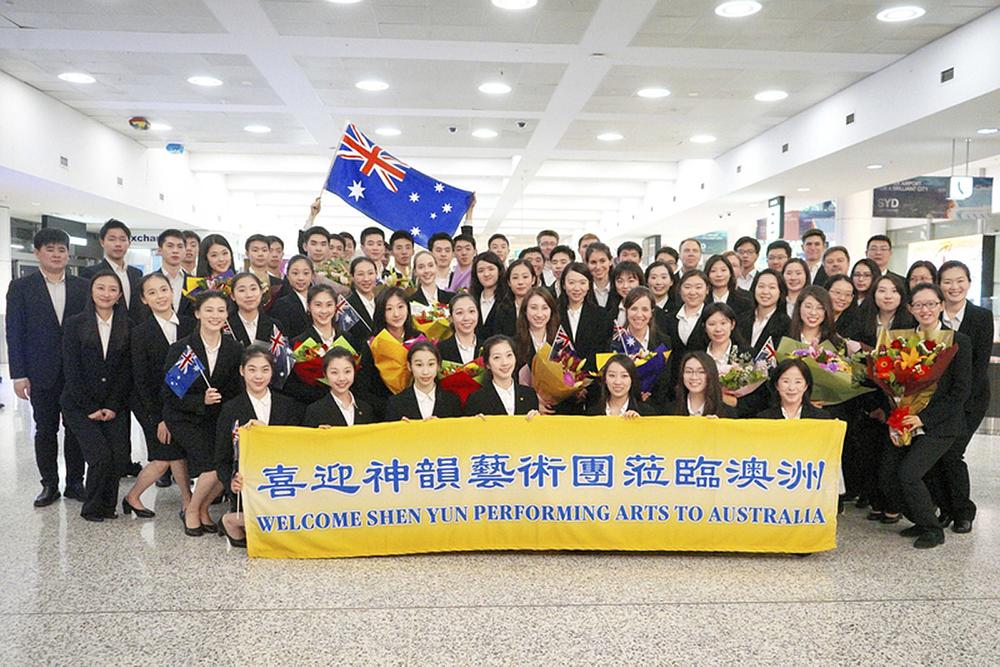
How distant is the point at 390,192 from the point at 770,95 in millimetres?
4770

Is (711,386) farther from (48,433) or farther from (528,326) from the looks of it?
(48,433)

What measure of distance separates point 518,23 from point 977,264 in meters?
8.74

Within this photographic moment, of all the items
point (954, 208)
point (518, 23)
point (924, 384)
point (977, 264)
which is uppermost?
point (518, 23)

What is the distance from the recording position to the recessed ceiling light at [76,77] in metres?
8.24

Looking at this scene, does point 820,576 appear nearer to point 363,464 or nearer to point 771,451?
point 771,451

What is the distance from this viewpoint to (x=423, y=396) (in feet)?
13.6

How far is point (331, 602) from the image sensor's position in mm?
3340

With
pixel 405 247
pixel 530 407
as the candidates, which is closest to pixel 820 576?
pixel 530 407

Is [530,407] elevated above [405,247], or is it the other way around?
[405,247]

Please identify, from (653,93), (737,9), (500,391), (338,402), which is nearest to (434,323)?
(500,391)

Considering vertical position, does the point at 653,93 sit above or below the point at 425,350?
above

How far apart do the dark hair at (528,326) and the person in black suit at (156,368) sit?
194cm

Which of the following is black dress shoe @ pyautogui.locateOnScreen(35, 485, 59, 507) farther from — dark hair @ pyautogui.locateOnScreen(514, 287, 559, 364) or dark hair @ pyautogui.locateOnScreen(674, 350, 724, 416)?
dark hair @ pyautogui.locateOnScreen(674, 350, 724, 416)

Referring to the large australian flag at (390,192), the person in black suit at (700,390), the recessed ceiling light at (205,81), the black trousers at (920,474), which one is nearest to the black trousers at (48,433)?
the large australian flag at (390,192)
